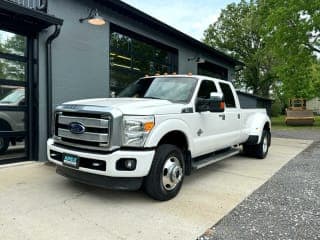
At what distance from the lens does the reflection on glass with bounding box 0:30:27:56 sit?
6672 millimetres

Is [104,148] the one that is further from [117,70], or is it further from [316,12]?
[316,12]

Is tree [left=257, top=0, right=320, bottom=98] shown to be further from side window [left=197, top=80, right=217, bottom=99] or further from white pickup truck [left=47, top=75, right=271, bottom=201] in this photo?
white pickup truck [left=47, top=75, right=271, bottom=201]

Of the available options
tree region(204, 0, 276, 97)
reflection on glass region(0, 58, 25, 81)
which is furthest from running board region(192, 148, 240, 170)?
tree region(204, 0, 276, 97)

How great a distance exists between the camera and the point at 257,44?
112 ft

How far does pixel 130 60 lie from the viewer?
10234mm

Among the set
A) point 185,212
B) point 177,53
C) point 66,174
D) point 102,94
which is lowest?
point 185,212

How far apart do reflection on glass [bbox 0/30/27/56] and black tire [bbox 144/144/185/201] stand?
4.23 m

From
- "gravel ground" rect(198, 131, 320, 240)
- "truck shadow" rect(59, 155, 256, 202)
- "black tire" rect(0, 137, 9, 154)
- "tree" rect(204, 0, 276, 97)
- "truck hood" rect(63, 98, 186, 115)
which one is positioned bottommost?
"gravel ground" rect(198, 131, 320, 240)

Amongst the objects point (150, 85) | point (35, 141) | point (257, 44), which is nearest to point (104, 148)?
point (150, 85)

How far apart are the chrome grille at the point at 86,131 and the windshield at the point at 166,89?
157cm

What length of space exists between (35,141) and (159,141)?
3.79 metres

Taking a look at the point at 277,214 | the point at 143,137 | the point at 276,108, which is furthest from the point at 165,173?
the point at 276,108

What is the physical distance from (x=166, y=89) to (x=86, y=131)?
6.38ft

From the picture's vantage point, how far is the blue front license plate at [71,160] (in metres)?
4.69
